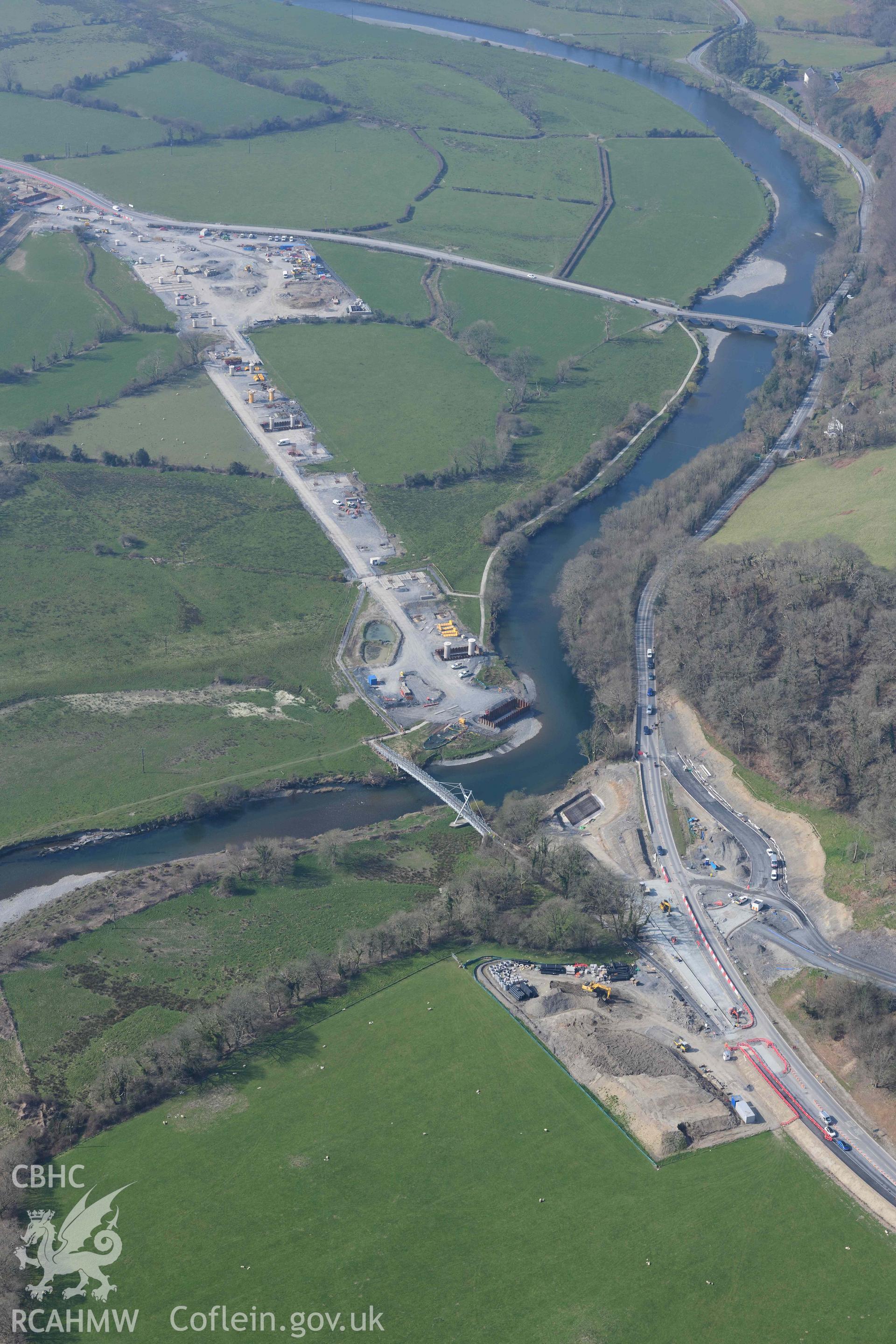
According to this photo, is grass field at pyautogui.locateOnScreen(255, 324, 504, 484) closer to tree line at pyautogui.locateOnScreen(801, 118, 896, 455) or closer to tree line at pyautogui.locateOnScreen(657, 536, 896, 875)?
tree line at pyautogui.locateOnScreen(801, 118, 896, 455)

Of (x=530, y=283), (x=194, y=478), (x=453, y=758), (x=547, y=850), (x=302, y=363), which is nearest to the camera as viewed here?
(x=547, y=850)

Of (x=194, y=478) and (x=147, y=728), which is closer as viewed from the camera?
(x=147, y=728)

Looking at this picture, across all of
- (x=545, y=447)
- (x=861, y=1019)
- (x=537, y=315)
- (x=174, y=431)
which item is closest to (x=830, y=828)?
(x=861, y=1019)

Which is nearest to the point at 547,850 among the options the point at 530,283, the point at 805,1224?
the point at 805,1224

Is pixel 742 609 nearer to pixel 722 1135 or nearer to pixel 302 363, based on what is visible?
pixel 722 1135

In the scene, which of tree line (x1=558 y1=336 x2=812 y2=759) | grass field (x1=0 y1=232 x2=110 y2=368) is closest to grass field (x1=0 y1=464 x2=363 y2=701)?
tree line (x1=558 y1=336 x2=812 y2=759)

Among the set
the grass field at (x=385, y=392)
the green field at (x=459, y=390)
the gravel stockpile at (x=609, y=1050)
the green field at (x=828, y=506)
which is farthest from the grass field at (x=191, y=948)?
the grass field at (x=385, y=392)
